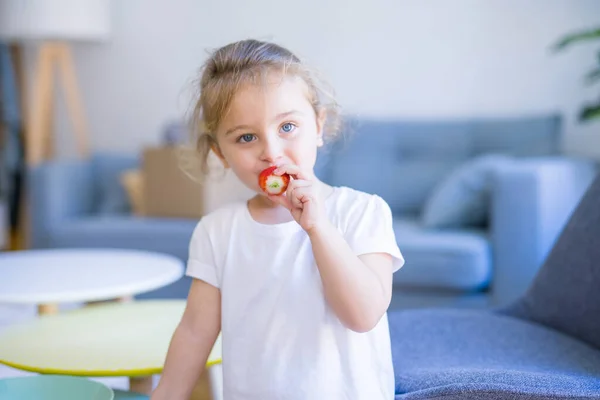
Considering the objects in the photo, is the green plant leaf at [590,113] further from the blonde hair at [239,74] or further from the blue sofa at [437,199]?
the blonde hair at [239,74]

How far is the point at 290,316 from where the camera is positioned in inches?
40.4

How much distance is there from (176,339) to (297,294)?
192mm

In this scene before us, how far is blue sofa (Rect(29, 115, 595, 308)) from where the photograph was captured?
2461mm

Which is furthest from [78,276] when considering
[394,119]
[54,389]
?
[394,119]

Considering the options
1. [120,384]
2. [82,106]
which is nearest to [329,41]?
[82,106]

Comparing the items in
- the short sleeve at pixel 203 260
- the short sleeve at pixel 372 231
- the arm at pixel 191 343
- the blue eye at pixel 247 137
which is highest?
the blue eye at pixel 247 137

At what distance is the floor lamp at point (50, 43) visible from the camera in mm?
3656

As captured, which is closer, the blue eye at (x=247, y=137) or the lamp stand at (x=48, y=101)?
the blue eye at (x=247, y=137)

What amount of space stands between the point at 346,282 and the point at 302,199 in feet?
0.37

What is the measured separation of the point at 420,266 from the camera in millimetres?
2520

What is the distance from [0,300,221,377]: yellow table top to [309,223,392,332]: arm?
380 millimetres

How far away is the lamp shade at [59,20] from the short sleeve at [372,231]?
295cm

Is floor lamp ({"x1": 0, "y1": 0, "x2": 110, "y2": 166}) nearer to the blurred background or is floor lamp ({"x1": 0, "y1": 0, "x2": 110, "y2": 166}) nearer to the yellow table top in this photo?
the blurred background

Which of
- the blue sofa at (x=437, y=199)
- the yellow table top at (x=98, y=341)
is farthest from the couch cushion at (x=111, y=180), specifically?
the yellow table top at (x=98, y=341)
